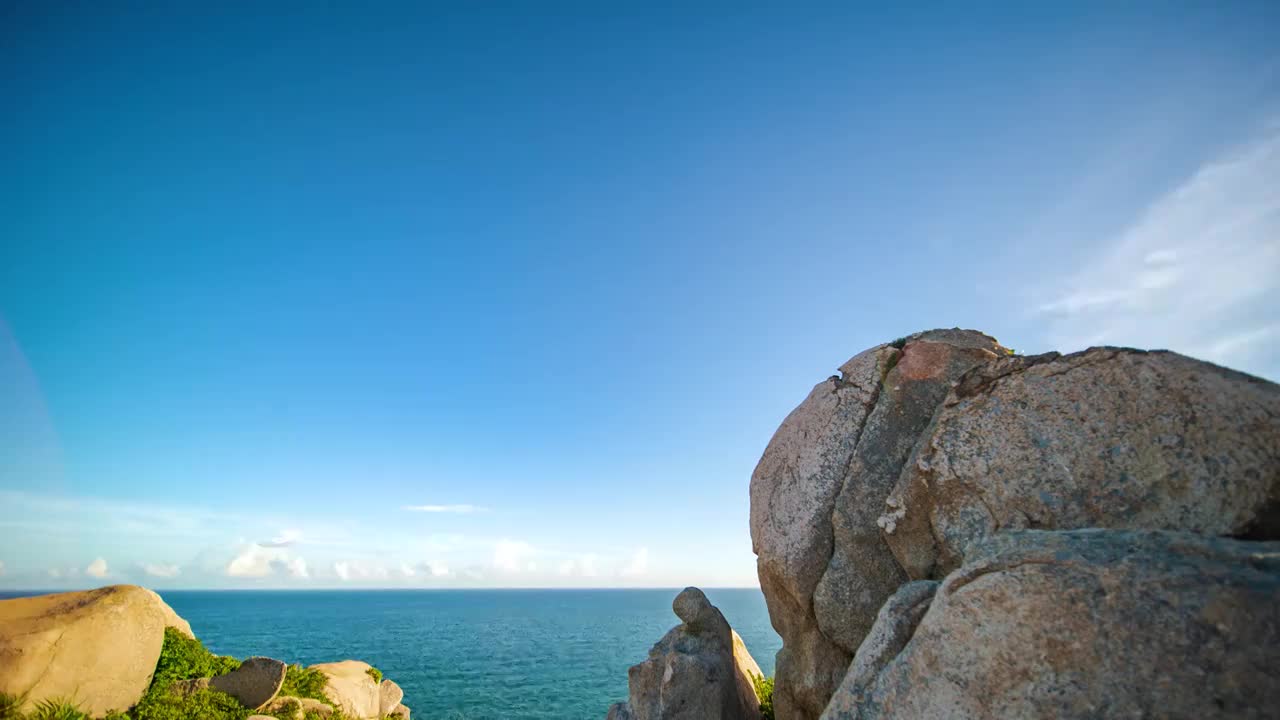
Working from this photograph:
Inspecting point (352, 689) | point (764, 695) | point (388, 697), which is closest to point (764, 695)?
point (764, 695)

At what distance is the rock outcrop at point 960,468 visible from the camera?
30.5 ft

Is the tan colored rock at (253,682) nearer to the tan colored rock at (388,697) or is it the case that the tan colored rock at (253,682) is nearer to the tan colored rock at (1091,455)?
the tan colored rock at (388,697)

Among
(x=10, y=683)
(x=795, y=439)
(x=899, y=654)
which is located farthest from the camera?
(x=10, y=683)

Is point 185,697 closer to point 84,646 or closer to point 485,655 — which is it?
point 84,646

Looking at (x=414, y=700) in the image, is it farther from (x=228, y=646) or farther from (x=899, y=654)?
(x=228, y=646)

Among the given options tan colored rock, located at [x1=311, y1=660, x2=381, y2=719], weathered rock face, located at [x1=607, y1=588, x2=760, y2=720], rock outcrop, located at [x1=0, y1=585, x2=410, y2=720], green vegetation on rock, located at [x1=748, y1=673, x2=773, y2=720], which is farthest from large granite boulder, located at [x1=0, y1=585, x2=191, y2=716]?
green vegetation on rock, located at [x1=748, y1=673, x2=773, y2=720]

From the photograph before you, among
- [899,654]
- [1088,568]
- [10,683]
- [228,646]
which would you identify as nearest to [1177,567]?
[1088,568]

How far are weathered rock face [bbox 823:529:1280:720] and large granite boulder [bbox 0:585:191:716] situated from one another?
2030 centimetres

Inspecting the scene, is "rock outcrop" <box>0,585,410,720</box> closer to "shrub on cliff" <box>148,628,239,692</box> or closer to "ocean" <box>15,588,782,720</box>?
"shrub on cliff" <box>148,628,239,692</box>

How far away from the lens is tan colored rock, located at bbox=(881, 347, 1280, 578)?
29.8 feet

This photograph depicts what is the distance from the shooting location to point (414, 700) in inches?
2173

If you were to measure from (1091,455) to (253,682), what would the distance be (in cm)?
2625

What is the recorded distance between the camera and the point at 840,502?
45.0ft

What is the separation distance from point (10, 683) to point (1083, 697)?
75.4ft
